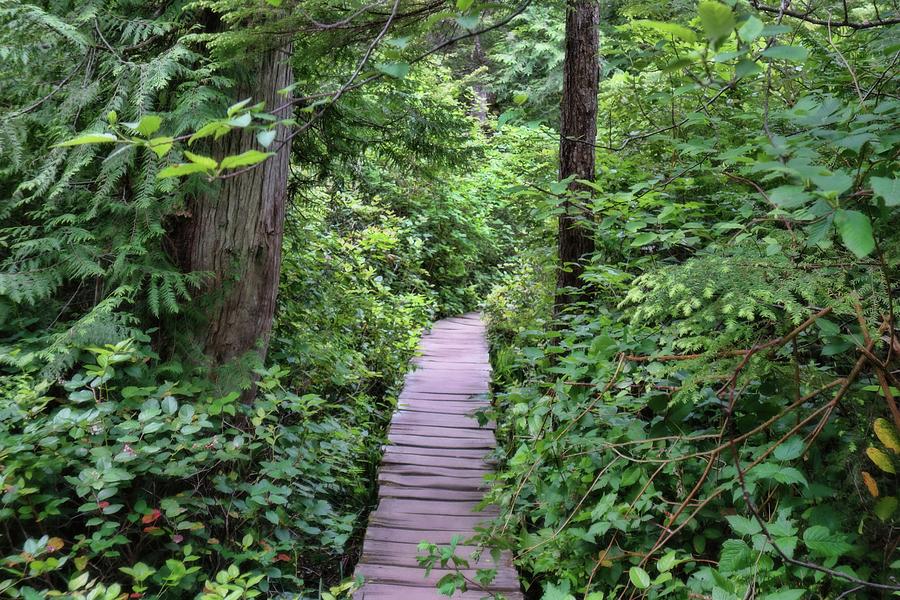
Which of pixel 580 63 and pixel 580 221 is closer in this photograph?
pixel 580 221

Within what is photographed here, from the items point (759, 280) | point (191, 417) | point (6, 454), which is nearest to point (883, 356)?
point (759, 280)

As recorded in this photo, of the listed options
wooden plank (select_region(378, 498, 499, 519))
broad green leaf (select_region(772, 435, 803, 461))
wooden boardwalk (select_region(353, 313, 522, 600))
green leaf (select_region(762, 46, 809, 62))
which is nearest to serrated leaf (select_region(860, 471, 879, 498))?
broad green leaf (select_region(772, 435, 803, 461))

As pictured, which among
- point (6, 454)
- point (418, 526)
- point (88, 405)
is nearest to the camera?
point (6, 454)

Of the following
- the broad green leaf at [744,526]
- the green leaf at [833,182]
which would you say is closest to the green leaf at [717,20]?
the green leaf at [833,182]

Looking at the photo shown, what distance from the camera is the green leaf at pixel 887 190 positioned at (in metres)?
1.25

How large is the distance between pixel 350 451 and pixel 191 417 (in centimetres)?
231

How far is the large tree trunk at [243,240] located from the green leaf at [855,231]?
134 inches

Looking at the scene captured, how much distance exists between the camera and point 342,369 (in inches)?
217

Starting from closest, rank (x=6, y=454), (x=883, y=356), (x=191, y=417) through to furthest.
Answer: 1. (x=883, y=356)
2. (x=6, y=454)
3. (x=191, y=417)

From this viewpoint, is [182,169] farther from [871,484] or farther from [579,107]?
[579,107]

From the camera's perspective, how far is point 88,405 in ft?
11.1

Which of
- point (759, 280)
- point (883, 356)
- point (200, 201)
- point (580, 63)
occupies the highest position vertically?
point (580, 63)

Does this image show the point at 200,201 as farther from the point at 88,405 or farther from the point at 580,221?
the point at 580,221

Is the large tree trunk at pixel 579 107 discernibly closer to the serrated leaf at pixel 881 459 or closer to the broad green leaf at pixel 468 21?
the serrated leaf at pixel 881 459
